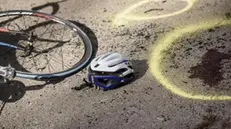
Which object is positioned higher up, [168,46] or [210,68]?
[168,46]

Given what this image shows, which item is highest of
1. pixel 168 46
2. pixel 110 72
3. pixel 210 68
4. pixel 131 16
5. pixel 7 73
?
pixel 7 73

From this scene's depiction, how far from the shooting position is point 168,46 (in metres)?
4.50

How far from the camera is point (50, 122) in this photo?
3.85 m

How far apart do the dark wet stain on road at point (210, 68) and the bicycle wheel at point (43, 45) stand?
1241 millimetres

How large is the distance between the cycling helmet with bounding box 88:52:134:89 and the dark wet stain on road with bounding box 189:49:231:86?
0.68 m

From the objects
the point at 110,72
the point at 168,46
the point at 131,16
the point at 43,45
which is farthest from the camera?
the point at 131,16

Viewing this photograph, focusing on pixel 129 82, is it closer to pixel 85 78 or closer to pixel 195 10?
pixel 85 78

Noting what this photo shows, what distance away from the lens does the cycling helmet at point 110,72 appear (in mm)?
3959

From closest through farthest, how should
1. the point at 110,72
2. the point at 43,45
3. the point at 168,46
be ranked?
1. the point at 110,72
2. the point at 168,46
3. the point at 43,45

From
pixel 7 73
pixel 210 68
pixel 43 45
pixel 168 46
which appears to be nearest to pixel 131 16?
pixel 168 46

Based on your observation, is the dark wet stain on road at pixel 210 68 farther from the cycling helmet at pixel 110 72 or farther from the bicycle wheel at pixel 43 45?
the bicycle wheel at pixel 43 45

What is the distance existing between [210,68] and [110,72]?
3.45 feet

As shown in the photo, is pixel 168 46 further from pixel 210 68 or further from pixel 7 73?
pixel 7 73

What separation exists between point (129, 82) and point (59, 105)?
772 millimetres
